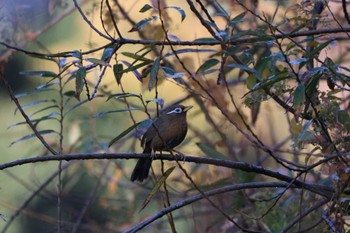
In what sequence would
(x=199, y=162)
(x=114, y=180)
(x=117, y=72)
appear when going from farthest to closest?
(x=114, y=180) → (x=117, y=72) → (x=199, y=162)

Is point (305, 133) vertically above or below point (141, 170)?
below

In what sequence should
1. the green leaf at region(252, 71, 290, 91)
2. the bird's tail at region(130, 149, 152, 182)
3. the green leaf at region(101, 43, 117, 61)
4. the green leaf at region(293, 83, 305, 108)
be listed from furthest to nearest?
the bird's tail at region(130, 149, 152, 182) → the green leaf at region(101, 43, 117, 61) → the green leaf at region(252, 71, 290, 91) → the green leaf at region(293, 83, 305, 108)

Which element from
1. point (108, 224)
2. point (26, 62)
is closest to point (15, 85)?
point (26, 62)

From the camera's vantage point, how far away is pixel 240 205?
3.88 meters

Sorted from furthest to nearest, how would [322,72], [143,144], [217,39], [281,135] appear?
[281,135] < [143,144] < [217,39] < [322,72]

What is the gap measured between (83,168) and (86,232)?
0.44 meters

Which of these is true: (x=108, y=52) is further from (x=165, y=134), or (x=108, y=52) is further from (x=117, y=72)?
(x=165, y=134)

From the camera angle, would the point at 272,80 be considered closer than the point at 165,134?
Yes

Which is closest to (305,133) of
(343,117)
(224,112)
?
(343,117)

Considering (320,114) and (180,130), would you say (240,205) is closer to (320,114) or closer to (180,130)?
(180,130)

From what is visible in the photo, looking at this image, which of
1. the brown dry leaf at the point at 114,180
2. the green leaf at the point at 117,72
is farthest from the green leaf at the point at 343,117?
the brown dry leaf at the point at 114,180

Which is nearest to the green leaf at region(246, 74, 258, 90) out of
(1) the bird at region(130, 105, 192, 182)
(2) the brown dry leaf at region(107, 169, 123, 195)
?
(1) the bird at region(130, 105, 192, 182)

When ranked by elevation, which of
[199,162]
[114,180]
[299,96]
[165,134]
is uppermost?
[114,180]

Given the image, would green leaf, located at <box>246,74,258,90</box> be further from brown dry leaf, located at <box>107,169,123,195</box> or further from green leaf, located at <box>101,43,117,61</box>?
brown dry leaf, located at <box>107,169,123,195</box>
